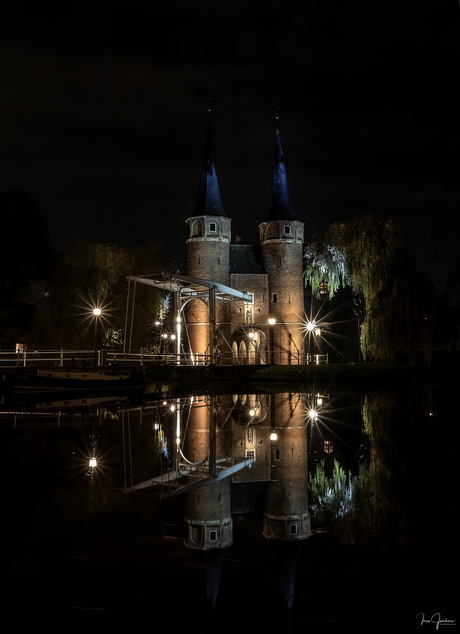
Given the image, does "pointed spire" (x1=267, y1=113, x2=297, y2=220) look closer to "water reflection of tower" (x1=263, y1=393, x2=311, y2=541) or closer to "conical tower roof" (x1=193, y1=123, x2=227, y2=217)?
"conical tower roof" (x1=193, y1=123, x2=227, y2=217)

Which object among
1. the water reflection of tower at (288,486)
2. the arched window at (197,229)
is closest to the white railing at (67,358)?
the arched window at (197,229)

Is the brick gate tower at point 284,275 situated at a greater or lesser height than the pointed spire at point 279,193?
lesser

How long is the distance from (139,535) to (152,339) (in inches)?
1334

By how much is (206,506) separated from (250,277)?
34.2 metres

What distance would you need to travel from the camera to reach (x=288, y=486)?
6.57 m

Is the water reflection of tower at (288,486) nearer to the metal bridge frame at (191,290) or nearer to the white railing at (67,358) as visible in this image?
the white railing at (67,358)

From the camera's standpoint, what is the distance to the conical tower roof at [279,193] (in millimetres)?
40250

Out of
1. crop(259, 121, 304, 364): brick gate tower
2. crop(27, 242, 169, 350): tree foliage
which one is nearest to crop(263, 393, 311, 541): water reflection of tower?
crop(27, 242, 169, 350): tree foliage

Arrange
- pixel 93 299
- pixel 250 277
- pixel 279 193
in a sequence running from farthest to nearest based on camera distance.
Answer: pixel 279 193 → pixel 250 277 → pixel 93 299

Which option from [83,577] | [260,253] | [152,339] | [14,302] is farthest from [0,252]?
[83,577]

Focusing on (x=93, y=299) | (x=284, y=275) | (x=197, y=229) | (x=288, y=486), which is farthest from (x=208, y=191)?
(x=288, y=486)

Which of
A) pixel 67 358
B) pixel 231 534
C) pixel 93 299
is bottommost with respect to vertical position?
pixel 231 534

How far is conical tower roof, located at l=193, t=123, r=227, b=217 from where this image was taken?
39000 mm

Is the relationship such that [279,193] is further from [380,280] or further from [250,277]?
Answer: [380,280]
